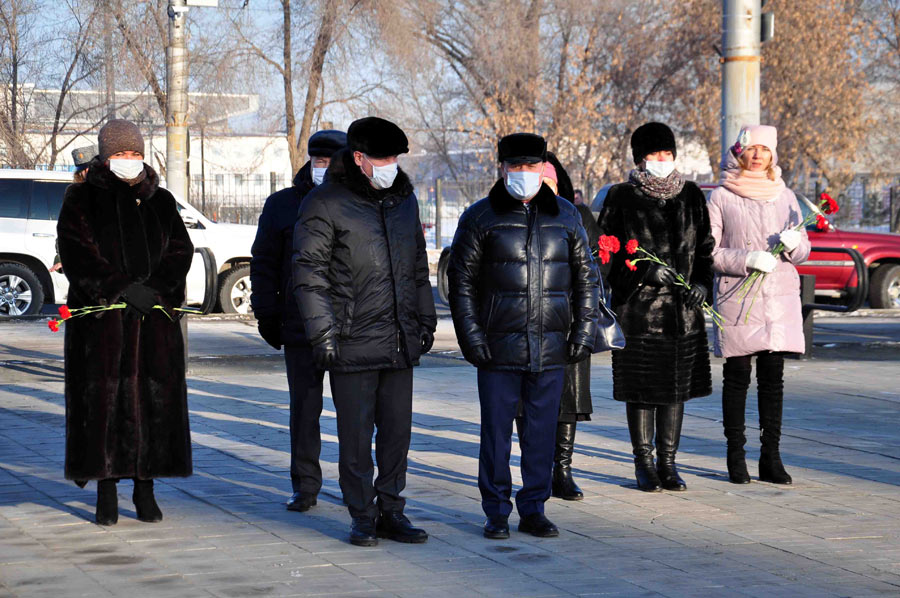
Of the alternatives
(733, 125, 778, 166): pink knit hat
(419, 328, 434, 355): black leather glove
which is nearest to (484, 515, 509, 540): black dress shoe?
(419, 328, 434, 355): black leather glove

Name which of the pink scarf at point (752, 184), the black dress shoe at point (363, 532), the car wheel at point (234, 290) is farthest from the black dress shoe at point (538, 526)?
the car wheel at point (234, 290)

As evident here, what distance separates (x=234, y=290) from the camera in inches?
698

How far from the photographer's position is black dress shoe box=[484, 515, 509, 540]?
5.91m

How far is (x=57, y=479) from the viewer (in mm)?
7320

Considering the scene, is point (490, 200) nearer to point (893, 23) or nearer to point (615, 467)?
point (615, 467)

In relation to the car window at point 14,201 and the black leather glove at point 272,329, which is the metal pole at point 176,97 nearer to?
the car window at point 14,201

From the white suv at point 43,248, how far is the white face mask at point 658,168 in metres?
10.5

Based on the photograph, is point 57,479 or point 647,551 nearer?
point 647,551

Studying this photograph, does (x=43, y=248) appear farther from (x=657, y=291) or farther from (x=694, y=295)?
(x=694, y=295)

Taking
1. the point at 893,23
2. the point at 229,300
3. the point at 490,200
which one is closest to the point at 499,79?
the point at 893,23

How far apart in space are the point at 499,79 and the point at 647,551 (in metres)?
29.4

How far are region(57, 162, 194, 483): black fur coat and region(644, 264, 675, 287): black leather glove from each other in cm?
234

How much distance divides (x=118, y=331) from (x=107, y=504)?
79 cm

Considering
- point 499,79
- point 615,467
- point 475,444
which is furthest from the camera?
point 499,79
